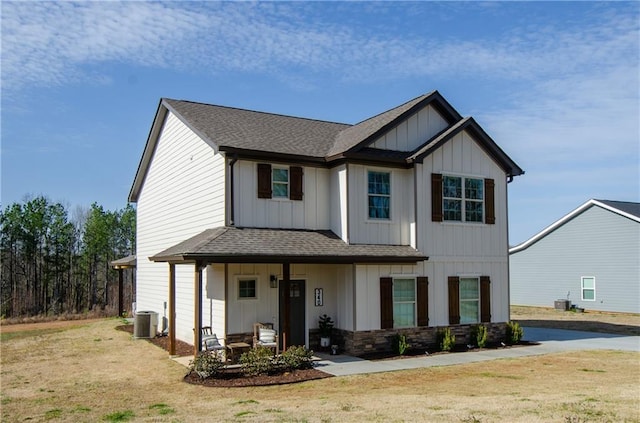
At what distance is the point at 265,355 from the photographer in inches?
542

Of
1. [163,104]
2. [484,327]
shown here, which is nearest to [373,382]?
[484,327]

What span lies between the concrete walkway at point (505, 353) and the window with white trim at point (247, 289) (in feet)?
8.26

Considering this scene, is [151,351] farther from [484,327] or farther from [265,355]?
[484,327]

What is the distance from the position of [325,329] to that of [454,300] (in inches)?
168

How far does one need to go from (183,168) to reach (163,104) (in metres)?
2.78

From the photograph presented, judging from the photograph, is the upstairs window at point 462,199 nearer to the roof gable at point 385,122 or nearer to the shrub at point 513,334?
the roof gable at point 385,122

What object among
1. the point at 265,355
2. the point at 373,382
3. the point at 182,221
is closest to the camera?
the point at 373,382

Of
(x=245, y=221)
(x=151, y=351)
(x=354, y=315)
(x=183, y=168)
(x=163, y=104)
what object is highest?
(x=163, y=104)

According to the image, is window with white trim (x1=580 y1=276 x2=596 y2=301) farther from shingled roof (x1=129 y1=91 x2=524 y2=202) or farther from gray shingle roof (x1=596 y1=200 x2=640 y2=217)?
shingled roof (x1=129 y1=91 x2=524 y2=202)

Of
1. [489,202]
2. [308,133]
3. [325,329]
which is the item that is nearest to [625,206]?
[489,202]

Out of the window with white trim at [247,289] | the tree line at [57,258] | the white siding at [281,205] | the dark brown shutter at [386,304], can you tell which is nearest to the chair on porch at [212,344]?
the window with white trim at [247,289]

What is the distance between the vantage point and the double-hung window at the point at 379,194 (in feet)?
57.6

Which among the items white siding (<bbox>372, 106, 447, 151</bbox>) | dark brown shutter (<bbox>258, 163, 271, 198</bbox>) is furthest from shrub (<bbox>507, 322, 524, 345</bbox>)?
dark brown shutter (<bbox>258, 163, 271, 198</bbox>)

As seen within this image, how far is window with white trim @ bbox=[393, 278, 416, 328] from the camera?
56.5 ft
